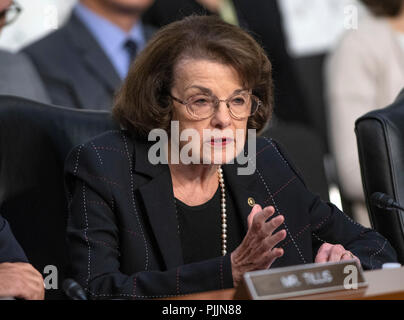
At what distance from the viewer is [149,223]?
1993 millimetres

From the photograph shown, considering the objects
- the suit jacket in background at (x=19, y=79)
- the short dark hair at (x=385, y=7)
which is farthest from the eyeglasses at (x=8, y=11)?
the short dark hair at (x=385, y=7)

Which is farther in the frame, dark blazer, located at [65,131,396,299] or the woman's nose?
the woman's nose

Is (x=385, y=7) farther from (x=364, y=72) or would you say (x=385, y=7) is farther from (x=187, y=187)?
(x=187, y=187)

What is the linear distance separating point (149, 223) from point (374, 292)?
729 mm

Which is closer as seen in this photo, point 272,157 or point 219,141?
point 219,141

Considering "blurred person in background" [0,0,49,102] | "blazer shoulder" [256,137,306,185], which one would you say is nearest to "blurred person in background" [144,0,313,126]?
"blurred person in background" [0,0,49,102]

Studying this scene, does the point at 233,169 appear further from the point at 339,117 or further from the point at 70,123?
the point at 339,117

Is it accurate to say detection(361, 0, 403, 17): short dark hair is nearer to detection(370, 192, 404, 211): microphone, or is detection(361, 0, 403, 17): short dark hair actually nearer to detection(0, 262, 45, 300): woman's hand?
detection(370, 192, 404, 211): microphone

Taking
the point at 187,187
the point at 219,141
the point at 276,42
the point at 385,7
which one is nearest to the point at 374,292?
the point at 219,141

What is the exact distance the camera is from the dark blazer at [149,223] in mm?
1813

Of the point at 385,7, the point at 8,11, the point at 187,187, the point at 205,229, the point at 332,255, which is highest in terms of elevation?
the point at 385,7

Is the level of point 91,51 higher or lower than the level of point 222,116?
higher

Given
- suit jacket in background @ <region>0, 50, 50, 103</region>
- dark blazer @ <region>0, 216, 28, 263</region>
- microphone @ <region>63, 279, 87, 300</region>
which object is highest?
suit jacket in background @ <region>0, 50, 50, 103</region>

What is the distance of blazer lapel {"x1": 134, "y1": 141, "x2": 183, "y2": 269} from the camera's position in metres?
1.97
